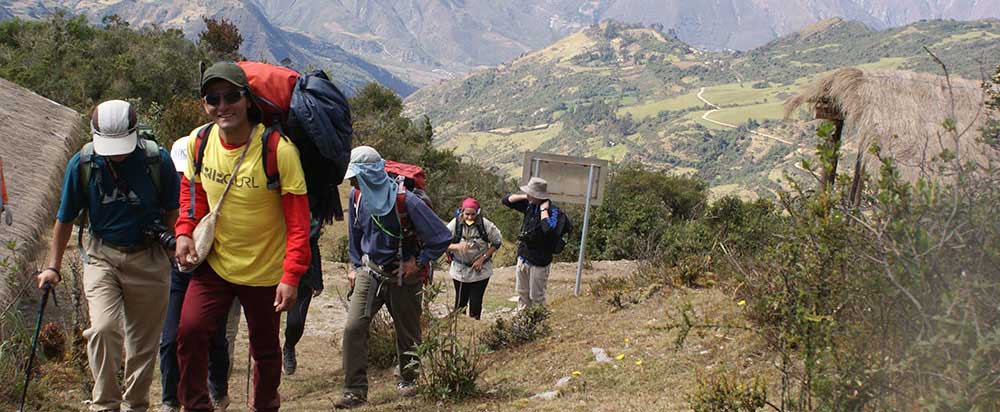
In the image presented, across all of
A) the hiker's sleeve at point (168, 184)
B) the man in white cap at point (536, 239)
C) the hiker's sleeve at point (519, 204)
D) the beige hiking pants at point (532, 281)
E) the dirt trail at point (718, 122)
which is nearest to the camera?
the hiker's sleeve at point (168, 184)

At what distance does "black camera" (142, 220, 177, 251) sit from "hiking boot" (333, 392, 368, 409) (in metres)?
1.50

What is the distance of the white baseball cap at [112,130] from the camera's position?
4.04 m

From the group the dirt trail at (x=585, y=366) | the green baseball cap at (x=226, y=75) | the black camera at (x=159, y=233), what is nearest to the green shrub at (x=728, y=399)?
the dirt trail at (x=585, y=366)

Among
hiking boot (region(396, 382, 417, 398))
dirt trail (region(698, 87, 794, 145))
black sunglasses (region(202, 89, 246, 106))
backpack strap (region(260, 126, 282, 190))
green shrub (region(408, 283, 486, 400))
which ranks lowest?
hiking boot (region(396, 382, 417, 398))

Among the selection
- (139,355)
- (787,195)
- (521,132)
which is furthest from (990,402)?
(521,132)

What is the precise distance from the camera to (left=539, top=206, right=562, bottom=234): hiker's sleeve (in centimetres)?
831

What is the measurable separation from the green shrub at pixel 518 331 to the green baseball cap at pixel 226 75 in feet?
12.4

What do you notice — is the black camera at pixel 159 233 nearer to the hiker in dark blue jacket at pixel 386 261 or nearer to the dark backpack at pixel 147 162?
the dark backpack at pixel 147 162

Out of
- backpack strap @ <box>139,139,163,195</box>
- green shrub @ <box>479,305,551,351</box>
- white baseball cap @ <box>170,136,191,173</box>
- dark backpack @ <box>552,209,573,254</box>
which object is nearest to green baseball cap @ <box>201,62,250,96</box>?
backpack strap @ <box>139,139,163,195</box>

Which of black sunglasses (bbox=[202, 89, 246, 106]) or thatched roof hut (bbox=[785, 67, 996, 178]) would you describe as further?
thatched roof hut (bbox=[785, 67, 996, 178])

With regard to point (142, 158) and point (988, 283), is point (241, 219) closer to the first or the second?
point (142, 158)

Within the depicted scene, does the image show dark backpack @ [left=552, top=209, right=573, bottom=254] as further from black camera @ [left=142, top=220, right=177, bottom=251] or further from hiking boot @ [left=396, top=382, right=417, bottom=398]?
black camera @ [left=142, top=220, right=177, bottom=251]

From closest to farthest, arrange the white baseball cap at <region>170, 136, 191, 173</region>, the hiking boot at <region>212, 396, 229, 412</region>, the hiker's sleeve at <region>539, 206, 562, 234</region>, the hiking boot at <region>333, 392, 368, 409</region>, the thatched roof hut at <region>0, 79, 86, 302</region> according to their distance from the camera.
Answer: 1. the hiking boot at <region>212, 396, 229, 412</region>
2. the white baseball cap at <region>170, 136, 191, 173</region>
3. the hiking boot at <region>333, 392, 368, 409</region>
4. the thatched roof hut at <region>0, 79, 86, 302</region>
5. the hiker's sleeve at <region>539, 206, 562, 234</region>

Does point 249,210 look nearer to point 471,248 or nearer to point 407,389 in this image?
point 407,389
